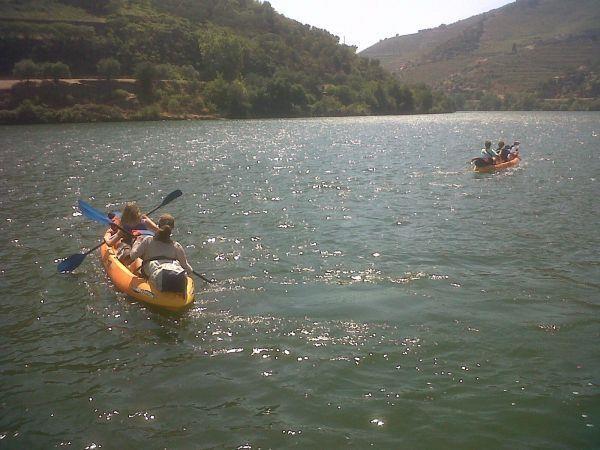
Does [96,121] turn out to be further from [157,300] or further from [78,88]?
[157,300]

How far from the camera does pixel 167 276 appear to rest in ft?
29.0

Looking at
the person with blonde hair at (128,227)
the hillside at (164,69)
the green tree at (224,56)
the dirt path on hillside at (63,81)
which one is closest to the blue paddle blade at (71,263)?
the person with blonde hair at (128,227)

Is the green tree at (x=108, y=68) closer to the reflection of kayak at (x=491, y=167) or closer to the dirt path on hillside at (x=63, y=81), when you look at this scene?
the dirt path on hillside at (x=63, y=81)

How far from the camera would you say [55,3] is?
101m

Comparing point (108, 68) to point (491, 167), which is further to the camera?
point (108, 68)

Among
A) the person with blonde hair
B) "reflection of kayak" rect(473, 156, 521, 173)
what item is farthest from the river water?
"reflection of kayak" rect(473, 156, 521, 173)

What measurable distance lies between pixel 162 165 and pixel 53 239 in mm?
16108

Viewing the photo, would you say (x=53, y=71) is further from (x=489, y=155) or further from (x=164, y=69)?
(x=489, y=155)

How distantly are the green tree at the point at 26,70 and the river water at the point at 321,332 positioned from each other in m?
59.6

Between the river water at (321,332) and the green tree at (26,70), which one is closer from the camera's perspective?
the river water at (321,332)

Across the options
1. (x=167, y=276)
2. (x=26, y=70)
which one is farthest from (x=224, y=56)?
(x=167, y=276)

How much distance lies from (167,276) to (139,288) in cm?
74

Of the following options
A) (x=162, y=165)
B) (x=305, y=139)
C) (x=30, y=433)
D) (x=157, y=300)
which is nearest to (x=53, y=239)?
(x=157, y=300)

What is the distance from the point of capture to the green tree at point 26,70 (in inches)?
2697
